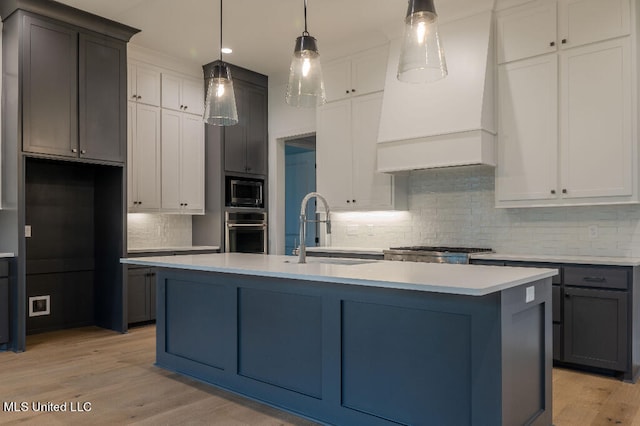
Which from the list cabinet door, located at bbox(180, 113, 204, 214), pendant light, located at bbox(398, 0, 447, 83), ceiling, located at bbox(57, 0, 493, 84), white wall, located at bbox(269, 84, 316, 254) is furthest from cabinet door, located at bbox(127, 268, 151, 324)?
pendant light, located at bbox(398, 0, 447, 83)

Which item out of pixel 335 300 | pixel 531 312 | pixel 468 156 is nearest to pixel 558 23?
pixel 468 156

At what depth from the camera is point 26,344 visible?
4469 millimetres

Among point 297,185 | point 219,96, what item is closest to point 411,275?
point 219,96

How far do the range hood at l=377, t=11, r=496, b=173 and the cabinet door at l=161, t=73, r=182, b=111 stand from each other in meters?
2.55

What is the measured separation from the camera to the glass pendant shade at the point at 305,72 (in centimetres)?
280

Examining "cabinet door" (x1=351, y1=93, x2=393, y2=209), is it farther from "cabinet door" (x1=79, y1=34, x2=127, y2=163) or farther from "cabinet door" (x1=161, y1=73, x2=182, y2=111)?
"cabinet door" (x1=79, y1=34, x2=127, y2=163)

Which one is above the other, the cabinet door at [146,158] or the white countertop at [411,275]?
the cabinet door at [146,158]

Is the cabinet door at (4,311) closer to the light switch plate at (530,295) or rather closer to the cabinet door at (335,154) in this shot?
the cabinet door at (335,154)

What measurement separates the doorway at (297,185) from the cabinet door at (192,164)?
7.14 ft

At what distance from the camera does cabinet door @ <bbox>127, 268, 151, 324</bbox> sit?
512cm

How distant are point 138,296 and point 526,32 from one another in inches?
179

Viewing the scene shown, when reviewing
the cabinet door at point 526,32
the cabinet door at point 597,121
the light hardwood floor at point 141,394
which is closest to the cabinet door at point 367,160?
the cabinet door at point 526,32

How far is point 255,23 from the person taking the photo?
4762 mm

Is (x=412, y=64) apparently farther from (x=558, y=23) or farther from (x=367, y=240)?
(x=367, y=240)
